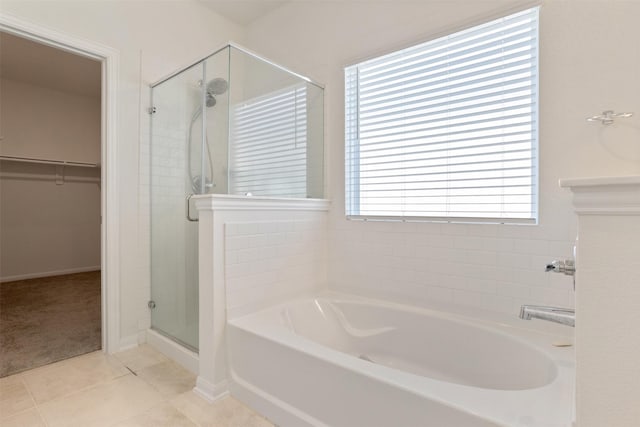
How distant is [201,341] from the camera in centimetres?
182

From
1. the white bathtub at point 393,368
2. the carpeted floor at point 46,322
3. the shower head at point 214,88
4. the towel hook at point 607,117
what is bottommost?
the carpeted floor at point 46,322

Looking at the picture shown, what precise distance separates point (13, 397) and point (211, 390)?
3.44ft

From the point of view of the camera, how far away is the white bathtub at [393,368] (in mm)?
1075

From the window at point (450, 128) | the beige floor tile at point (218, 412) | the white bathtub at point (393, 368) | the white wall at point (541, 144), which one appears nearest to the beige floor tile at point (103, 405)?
the beige floor tile at point (218, 412)

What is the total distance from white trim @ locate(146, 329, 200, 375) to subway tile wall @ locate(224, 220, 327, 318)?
1.73ft

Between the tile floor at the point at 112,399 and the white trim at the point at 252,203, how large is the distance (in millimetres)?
1038

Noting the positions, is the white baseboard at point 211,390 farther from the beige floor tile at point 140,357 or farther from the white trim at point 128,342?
the white trim at point 128,342

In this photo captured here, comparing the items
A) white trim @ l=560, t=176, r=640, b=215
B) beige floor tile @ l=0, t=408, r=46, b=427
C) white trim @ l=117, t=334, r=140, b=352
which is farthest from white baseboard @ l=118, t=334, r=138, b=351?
white trim @ l=560, t=176, r=640, b=215

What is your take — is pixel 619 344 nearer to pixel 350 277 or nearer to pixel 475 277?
pixel 475 277

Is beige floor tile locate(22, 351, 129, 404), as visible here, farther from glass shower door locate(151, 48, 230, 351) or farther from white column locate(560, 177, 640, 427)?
A: white column locate(560, 177, 640, 427)

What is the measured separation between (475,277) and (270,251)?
1232 mm

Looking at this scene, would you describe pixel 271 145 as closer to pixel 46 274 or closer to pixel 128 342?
pixel 128 342

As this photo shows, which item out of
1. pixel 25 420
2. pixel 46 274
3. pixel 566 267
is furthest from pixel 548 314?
pixel 46 274

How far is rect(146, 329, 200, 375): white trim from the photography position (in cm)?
203
